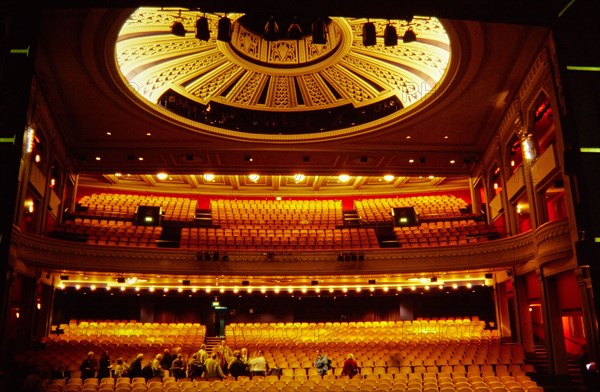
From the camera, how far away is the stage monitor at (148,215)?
1928 cm

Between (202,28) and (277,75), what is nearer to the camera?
(202,28)

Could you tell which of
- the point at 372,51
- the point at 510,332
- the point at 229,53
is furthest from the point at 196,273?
the point at 510,332

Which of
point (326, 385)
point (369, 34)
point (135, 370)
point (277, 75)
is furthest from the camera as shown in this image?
point (277, 75)

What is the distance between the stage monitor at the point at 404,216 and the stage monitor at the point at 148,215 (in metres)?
9.95

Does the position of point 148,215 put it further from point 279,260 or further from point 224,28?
point 224,28

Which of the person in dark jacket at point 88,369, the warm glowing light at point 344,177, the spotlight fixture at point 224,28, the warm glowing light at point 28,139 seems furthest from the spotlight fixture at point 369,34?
the warm glowing light at point 344,177

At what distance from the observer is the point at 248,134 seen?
14.9 m

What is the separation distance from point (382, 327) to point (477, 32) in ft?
35.9

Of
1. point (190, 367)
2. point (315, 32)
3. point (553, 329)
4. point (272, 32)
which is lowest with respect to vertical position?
point (190, 367)

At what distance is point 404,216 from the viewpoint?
19984 millimetres

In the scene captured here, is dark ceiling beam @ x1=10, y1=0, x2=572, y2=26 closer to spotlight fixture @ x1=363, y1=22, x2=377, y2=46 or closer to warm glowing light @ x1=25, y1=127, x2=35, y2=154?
spotlight fixture @ x1=363, y1=22, x2=377, y2=46

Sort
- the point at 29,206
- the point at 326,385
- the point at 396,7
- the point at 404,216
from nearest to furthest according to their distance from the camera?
the point at 396,7, the point at 326,385, the point at 29,206, the point at 404,216

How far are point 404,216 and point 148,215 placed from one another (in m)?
10.9

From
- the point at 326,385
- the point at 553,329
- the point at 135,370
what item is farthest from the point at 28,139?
the point at 553,329
